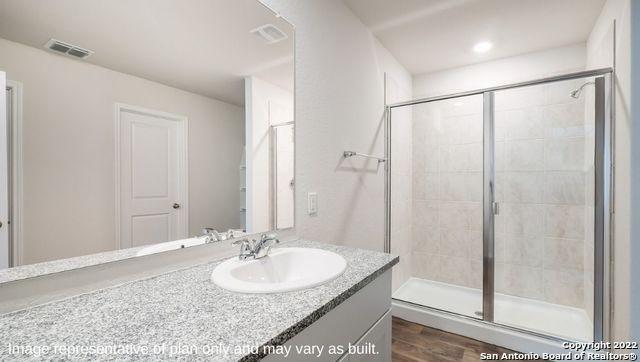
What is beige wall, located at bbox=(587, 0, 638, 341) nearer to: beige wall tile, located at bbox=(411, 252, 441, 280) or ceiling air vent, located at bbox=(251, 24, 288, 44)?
beige wall tile, located at bbox=(411, 252, 441, 280)

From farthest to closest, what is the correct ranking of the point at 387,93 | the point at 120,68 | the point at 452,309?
the point at 387,93, the point at 452,309, the point at 120,68

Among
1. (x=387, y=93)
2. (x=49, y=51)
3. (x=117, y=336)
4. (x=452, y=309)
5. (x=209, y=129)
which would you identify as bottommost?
(x=452, y=309)

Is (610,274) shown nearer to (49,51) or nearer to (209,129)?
(209,129)

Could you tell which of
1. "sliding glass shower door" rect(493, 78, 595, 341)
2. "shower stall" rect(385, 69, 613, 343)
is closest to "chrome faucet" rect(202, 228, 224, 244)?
"shower stall" rect(385, 69, 613, 343)

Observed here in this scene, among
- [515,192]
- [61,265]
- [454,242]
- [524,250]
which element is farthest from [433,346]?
[61,265]

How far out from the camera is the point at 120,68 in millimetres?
845

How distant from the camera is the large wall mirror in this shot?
0.68 metres

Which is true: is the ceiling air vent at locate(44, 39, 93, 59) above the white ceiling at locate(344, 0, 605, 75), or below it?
below

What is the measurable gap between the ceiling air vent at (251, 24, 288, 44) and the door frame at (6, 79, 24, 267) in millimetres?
831

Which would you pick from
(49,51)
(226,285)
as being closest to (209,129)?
(49,51)

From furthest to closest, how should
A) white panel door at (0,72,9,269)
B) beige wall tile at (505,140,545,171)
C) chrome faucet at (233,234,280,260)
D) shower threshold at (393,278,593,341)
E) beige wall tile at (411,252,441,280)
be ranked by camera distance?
beige wall tile at (411,252,441,280) → beige wall tile at (505,140,545,171) → shower threshold at (393,278,593,341) → chrome faucet at (233,234,280,260) → white panel door at (0,72,9,269)

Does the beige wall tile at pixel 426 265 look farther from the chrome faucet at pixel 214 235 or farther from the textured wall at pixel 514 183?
the chrome faucet at pixel 214 235

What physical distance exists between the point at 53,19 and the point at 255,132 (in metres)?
0.70

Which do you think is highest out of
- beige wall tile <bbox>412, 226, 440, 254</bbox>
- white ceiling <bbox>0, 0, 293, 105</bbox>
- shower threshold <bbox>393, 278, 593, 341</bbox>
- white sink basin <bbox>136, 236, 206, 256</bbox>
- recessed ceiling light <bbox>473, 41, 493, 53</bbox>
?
recessed ceiling light <bbox>473, 41, 493, 53</bbox>
